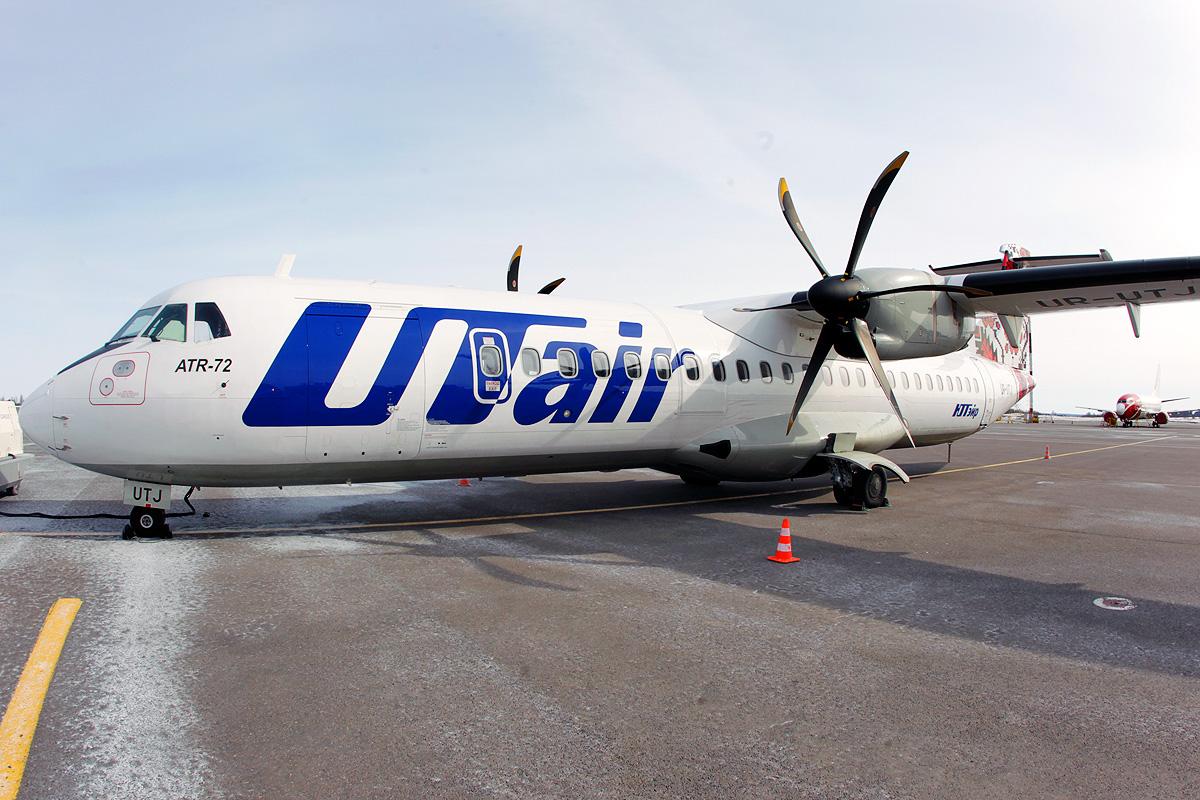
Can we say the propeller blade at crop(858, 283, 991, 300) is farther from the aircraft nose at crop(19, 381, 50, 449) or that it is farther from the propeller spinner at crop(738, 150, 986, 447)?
the aircraft nose at crop(19, 381, 50, 449)

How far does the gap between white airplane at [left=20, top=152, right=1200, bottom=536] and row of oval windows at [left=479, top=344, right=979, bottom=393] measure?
0.12ft

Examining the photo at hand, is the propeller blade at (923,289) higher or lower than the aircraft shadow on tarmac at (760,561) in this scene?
higher

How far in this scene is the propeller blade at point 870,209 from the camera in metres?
11.2

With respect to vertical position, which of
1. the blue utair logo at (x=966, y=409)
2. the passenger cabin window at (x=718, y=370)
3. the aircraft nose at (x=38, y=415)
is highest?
the passenger cabin window at (x=718, y=370)

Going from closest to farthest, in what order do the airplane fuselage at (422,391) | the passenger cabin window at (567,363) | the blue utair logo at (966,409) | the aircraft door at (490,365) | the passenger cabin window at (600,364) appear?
the airplane fuselage at (422,391)
the aircraft door at (490,365)
the passenger cabin window at (567,363)
the passenger cabin window at (600,364)
the blue utair logo at (966,409)

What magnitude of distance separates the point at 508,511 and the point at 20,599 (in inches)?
257

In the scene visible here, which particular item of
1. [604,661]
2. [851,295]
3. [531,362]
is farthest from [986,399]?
[604,661]

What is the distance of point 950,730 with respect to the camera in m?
4.05

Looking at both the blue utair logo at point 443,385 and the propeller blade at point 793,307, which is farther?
the propeller blade at point 793,307

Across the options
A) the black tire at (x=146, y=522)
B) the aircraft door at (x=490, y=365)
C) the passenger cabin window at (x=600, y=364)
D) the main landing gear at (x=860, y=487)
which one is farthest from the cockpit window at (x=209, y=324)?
the main landing gear at (x=860, y=487)

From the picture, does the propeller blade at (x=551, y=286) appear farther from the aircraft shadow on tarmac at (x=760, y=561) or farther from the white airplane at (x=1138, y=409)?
the white airplane at (x=1138, y=409)

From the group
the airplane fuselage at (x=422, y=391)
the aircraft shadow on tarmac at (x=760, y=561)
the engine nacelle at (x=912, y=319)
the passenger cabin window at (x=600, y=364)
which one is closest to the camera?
the aircraft shadow on tarmac at (x=760, y=561)

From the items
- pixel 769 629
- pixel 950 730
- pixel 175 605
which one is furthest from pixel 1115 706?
pixel 175 605

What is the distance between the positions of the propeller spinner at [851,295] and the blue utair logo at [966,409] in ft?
19.0
